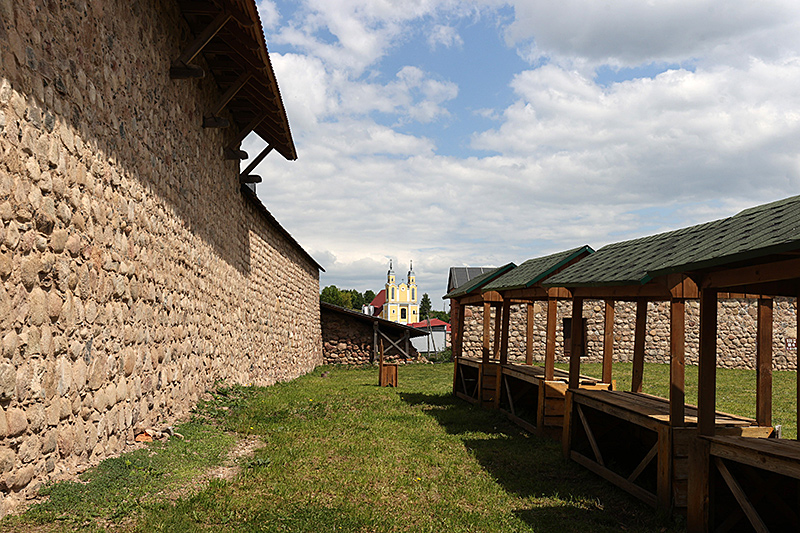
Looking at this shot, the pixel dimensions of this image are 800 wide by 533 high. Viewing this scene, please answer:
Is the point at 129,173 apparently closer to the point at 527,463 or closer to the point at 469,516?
the point at 469,516

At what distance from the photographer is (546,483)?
5.98 metres

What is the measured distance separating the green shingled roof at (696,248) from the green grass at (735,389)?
3.84 meters

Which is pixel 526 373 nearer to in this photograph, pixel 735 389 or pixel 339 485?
pixel 339 485

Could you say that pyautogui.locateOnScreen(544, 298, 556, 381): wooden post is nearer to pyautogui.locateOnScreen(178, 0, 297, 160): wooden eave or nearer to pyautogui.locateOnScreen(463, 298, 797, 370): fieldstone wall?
pyautogui.locateOnScreen(178, 0, 297, 160): wooden eave

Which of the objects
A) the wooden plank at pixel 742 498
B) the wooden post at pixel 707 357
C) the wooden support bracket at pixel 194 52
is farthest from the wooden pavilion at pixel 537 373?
the wooden support bracket at pixel 194 52

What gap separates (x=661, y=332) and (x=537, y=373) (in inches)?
621

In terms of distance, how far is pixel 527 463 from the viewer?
22.2ft

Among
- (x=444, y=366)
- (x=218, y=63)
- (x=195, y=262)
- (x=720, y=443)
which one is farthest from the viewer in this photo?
(x=444, y=366)

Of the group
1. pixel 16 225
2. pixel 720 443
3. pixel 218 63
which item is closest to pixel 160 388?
pixel 16 225

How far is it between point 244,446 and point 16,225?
12.2 feet

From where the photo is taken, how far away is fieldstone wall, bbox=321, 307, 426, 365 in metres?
23.5

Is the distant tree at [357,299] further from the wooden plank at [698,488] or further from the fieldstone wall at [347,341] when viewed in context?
the wooden plank at [698,488]

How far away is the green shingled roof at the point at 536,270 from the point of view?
30.5 ft

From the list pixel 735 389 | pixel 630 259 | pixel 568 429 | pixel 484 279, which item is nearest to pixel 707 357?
pixel 630 259
